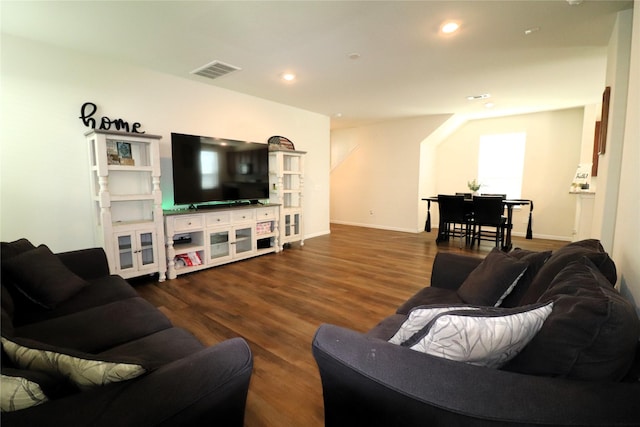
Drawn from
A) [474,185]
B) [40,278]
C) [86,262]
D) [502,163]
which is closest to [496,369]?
[40,278]

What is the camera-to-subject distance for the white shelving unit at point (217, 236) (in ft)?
11.6

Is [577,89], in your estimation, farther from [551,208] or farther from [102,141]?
[102,141]

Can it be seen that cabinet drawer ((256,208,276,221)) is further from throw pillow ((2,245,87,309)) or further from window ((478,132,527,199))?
window ((478,132,527,199))

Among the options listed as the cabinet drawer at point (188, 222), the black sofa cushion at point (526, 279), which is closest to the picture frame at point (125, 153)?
the cabinet drawer at point (188, 222)

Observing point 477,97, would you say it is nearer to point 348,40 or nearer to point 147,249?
point 348,40

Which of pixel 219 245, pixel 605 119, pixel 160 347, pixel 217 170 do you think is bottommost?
pixel 219 245

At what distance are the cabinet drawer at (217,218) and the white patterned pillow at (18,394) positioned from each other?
3235 mm

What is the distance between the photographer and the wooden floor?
64.6 inches

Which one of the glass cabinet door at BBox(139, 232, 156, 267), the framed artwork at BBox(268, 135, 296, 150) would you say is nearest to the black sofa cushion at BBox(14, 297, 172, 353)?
the glass cabinet door at BBox(139, 232, 156, 267)

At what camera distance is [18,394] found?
0.66 m

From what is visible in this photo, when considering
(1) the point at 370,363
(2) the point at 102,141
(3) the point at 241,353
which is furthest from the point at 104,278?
(1) the point at 370,363

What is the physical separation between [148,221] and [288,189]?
236 centimetres

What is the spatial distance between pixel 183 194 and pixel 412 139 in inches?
197

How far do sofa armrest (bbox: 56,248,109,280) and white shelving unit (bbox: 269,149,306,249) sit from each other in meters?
2.72
